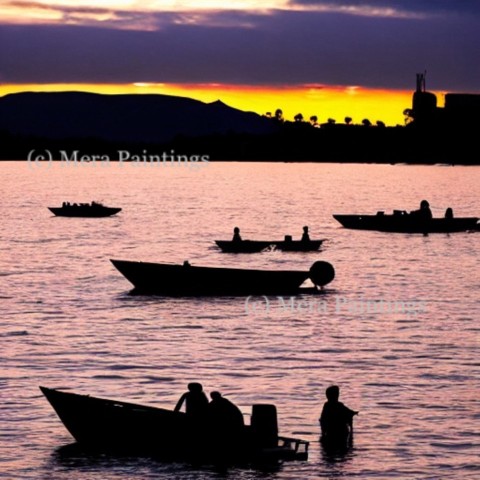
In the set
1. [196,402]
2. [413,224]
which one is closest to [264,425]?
[196,402]

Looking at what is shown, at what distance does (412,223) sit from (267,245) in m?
25.4

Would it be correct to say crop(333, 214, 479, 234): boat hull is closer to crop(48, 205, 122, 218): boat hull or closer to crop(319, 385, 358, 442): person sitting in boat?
crop(48, 205, 122, 218): boat hull

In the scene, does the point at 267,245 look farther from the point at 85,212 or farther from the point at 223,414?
the point at 223,414

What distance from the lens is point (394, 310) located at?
6906 centimetres

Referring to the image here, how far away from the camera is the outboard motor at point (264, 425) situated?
31.3 meters

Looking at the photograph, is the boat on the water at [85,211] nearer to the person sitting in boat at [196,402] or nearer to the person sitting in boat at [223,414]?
the person sitting in boat at [196,402]

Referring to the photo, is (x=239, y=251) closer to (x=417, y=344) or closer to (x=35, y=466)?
(x=417, y=344)

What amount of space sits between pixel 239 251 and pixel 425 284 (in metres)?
18.1

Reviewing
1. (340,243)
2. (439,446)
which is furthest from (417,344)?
(340,243)

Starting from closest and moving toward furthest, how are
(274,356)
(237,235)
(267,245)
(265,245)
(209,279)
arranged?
1. (274,356)
2. (209,279)
3. (237,235)
4. (265,245)
5. (267,245)

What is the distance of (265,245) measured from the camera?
95312 mm

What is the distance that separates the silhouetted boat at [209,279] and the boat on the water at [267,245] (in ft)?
77.2

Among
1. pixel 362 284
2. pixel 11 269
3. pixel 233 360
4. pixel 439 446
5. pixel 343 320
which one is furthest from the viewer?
pixel 11 269

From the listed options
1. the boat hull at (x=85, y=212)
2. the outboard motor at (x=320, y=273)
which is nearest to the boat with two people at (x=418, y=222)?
the boat hull at (x=85, y=212)
